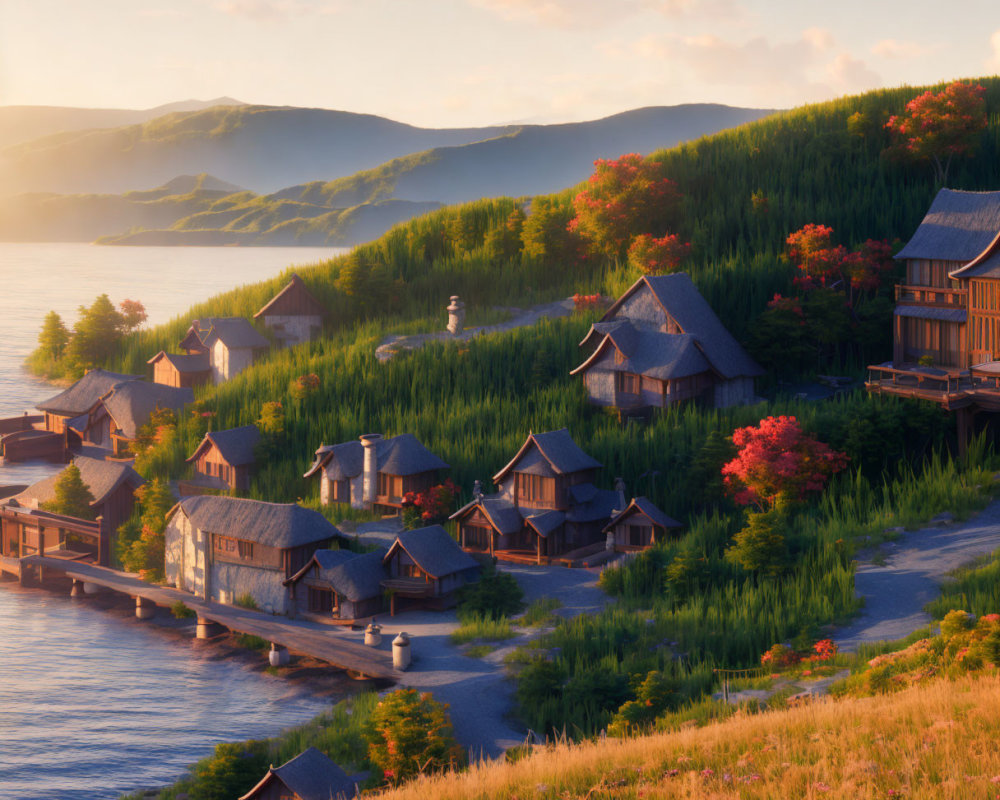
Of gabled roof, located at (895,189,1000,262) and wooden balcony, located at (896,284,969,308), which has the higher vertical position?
gabled roof, located at (895,189,1000,262)

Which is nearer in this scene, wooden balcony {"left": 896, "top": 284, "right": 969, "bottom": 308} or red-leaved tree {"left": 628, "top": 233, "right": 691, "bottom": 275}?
wooden balcony {"left": 896, "top": 284, "right": 969, "bottom": 308}

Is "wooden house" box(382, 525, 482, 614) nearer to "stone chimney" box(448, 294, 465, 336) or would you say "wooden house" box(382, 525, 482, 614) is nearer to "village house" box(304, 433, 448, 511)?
"village house" box(304, 433, 448, 511)

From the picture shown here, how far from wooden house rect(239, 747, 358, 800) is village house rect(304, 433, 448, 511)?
82.3 feet

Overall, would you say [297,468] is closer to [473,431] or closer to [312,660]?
[473,431]

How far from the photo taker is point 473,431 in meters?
60.1

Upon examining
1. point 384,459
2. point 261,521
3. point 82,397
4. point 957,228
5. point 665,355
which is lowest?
point 261,521

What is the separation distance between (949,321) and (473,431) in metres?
25.4

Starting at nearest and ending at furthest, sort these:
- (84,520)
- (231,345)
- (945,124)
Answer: (84,520), (945,124), (231,345)

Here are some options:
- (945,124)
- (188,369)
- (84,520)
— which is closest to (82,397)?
(188,369)

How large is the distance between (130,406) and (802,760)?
61281mm

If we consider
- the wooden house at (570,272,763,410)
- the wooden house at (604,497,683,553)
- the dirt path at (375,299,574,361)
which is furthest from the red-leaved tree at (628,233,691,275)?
the wooden house at (604,497,683,553)

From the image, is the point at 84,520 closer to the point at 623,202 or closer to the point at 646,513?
the point at 646,513

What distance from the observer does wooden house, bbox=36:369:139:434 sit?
82.8 meters

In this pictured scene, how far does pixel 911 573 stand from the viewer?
4078 cm
